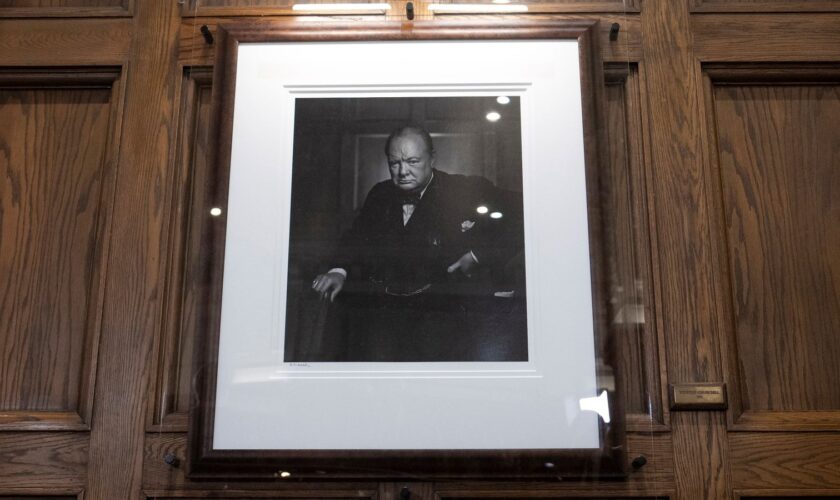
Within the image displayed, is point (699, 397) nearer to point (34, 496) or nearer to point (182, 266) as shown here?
point (182, 266)

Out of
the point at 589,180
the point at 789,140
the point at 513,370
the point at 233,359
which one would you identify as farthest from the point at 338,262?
the point at 789,140

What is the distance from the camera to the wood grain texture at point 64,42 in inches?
53.5

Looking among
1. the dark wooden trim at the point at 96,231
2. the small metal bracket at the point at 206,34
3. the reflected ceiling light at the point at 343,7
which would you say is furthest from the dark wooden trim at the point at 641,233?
the dark wooden trim at the point at 96,231

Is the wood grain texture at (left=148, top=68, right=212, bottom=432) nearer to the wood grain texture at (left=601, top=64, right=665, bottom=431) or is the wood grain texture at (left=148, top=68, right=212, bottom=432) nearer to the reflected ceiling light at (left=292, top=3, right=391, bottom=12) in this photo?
the reflected ceiling light at (left=292, top=3, right=391, bottom=12)

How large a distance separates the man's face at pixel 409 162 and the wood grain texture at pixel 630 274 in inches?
11.9

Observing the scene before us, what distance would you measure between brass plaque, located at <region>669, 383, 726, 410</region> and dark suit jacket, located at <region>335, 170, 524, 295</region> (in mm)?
334

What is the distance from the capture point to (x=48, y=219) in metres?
1.31

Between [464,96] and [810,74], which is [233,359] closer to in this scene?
[464,96]

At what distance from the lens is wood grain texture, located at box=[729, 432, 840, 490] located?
1179 mm

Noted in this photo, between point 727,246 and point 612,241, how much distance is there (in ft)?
0.76

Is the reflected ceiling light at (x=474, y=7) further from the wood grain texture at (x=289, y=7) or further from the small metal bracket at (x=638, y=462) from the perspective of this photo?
the small metal bracket at (x=638, y=462)

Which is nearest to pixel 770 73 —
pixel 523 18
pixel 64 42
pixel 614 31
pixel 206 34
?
pixel 614 31

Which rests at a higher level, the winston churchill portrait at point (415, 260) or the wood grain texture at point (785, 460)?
the winston churchill portrait at point (415, 260)

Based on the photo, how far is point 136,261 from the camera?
49.9 inches
